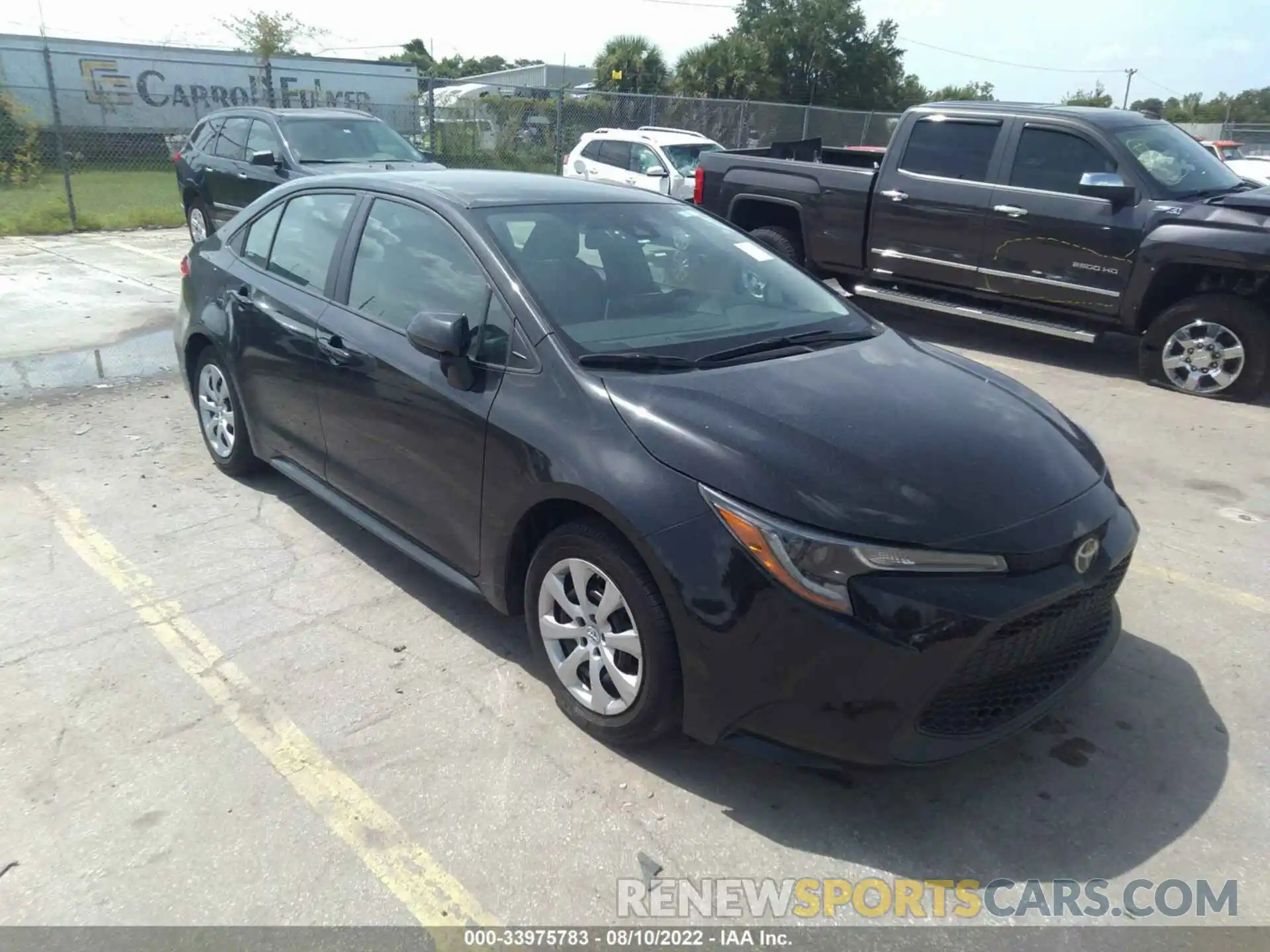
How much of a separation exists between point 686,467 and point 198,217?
12.2 meters

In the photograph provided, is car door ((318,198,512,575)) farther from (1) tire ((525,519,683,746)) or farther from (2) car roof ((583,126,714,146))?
(2) car roof ((583,126,714,146))

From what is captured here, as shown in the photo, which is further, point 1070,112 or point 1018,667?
point 1070,112

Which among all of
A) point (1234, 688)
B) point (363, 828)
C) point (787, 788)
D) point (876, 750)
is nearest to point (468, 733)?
point (363, 828)

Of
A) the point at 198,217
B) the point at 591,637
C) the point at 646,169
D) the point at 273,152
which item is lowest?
the point at 591,637

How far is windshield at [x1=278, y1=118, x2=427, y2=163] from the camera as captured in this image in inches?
432

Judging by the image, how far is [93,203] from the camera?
18094mm

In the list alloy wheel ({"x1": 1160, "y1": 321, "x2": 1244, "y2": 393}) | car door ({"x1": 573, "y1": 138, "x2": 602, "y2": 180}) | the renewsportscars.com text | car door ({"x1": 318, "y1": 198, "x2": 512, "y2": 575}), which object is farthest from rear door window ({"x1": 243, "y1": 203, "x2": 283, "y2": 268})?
car door ({"x1": 573, "y1": 138, "x2": 602, "y2": 180})

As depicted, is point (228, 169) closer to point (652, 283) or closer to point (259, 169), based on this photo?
point (259, 169)

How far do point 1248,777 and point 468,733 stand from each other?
2.50 metres

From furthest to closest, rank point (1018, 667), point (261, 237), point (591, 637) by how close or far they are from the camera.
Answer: point (261, 237) → point (591, 637) → point (1018, 667)

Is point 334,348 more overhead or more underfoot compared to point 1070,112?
more underfoot

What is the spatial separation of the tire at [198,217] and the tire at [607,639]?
10831 mm

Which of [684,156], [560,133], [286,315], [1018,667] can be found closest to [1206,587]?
[1018,667]

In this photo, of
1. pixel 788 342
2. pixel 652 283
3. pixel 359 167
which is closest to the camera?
pixel 788 342
